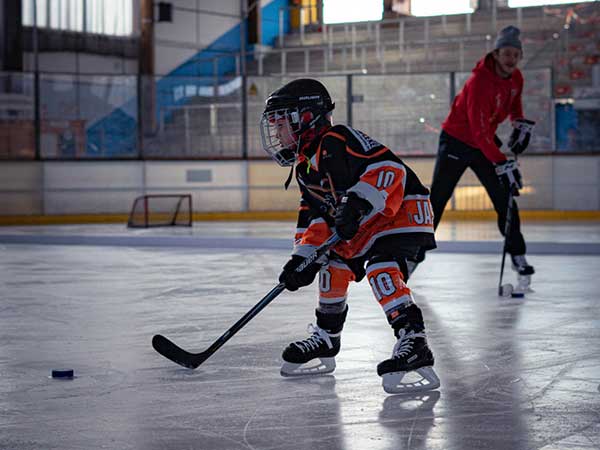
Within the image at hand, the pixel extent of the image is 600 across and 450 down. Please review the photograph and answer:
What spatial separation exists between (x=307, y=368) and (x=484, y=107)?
271 cm

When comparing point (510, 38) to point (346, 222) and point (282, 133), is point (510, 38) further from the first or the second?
point (346, 222)

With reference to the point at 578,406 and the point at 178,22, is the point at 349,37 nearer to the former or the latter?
the point at 178,22

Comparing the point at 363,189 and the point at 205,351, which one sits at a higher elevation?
the point at 363,189

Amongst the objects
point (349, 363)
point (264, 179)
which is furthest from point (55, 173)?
point (349, 363)

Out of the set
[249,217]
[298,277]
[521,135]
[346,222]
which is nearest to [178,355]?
[298,277]

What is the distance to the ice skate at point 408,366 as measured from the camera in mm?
2973

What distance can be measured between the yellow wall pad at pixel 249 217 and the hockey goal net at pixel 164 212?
17.1 inches

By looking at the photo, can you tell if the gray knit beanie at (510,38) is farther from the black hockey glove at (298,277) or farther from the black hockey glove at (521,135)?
the black hockey glove at (298,277)

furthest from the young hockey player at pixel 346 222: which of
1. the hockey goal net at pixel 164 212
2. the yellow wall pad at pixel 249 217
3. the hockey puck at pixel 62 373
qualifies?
the yellow wall pad at pixel 249 217

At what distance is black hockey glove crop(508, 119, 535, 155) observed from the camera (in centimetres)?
578

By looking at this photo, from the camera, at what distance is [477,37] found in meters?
20.0

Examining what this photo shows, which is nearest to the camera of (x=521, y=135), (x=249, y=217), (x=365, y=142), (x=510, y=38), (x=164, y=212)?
(x=365, y=142)

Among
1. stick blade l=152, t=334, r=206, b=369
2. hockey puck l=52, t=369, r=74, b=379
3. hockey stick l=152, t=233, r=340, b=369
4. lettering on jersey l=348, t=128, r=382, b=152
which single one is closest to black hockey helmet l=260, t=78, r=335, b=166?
lettering on jersey l=348, t=128, r=382, b=152

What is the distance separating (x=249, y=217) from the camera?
49.3 ft
